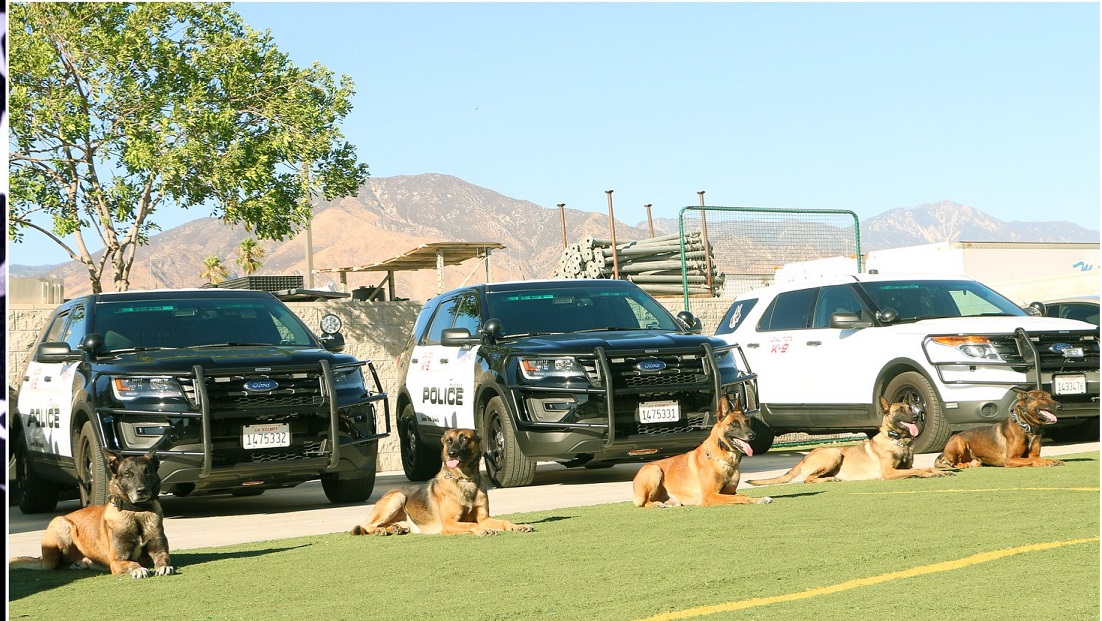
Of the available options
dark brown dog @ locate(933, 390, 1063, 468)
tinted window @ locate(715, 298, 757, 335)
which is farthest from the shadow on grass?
tinted window @ locate(715, 298, 757, 335)

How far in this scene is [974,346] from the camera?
1351 centimetres

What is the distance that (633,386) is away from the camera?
39.1ft

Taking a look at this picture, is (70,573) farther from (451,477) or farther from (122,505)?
(451,477)

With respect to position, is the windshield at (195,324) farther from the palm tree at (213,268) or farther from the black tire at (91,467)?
the palm tree at (213,268)

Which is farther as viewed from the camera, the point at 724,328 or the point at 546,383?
the point at 724,328

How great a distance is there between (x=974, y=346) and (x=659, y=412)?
11.6 ft

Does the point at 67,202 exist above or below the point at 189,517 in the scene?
above

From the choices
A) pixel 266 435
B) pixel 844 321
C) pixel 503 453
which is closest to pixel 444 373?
pixel 503 453

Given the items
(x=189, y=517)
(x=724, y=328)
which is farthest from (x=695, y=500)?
(x=724, y=328)

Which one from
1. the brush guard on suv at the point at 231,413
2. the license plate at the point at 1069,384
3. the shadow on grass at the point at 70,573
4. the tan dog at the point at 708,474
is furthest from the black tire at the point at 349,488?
the license plate at the point at 1069,384

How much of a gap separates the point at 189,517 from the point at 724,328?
25.2 feet

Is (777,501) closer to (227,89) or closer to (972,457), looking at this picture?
(972,457)

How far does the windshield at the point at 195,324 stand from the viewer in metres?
11.7

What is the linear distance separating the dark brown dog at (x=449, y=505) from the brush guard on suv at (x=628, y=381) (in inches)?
117
